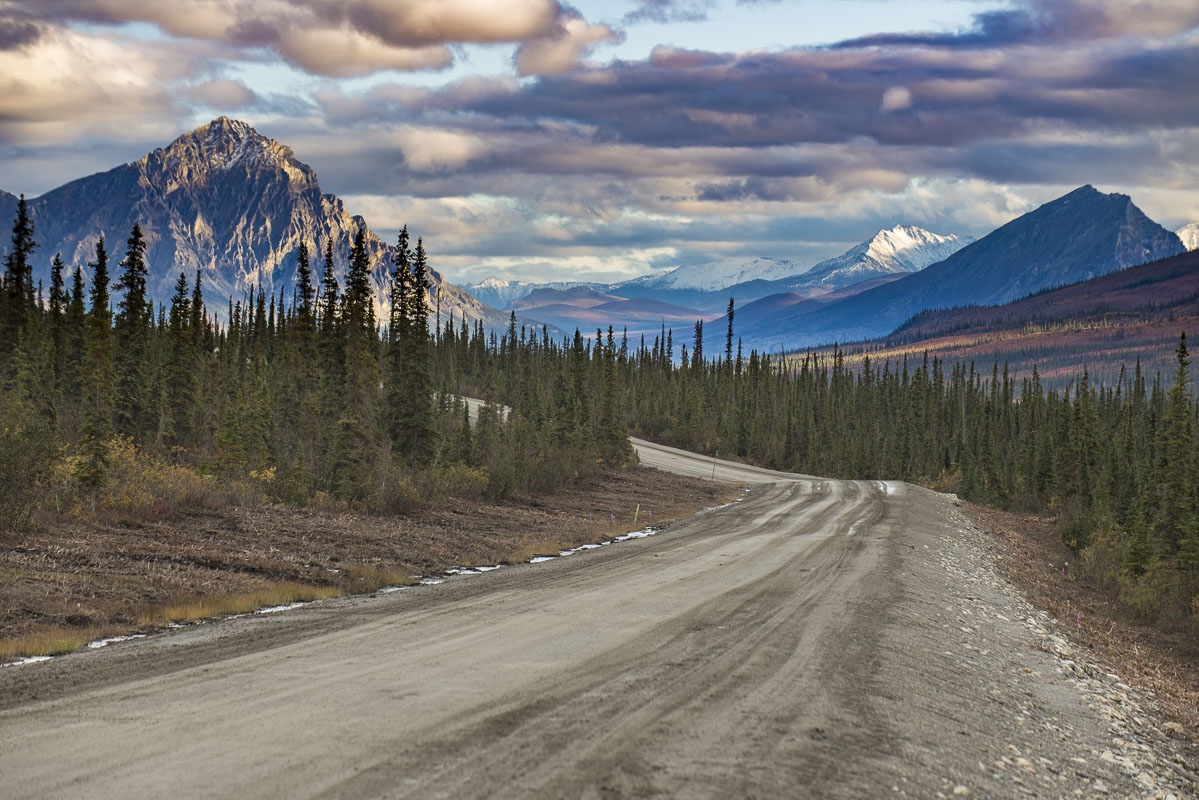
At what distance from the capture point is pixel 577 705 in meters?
8.49

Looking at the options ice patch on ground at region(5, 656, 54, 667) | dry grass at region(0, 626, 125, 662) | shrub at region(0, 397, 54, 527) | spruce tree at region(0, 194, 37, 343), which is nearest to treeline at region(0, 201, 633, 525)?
shrub at region(0, 397, 54, 527)

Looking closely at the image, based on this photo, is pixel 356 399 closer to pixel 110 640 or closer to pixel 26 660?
pixel 110 640

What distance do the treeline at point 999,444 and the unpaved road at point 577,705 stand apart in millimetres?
19885

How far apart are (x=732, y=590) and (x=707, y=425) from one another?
75402 millimetres

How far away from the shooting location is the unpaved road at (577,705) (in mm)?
6684

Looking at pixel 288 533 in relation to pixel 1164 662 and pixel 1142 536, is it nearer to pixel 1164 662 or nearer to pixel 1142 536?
pixel 1164 662

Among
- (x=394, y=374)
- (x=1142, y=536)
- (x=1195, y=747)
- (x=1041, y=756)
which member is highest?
(x=394, y=374)

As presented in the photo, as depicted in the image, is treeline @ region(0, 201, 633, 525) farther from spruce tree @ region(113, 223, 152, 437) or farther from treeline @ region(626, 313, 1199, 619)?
treeline @ region(626, 313, 1199, 619)

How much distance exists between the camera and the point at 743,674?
10070 millimetres

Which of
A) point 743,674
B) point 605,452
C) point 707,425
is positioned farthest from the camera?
point 707,425

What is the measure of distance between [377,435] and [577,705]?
2631 centimetres

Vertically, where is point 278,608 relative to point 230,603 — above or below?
below

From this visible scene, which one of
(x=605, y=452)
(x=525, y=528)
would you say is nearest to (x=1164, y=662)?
(x=525, y=528)

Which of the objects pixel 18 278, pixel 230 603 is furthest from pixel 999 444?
pixel 230 603
